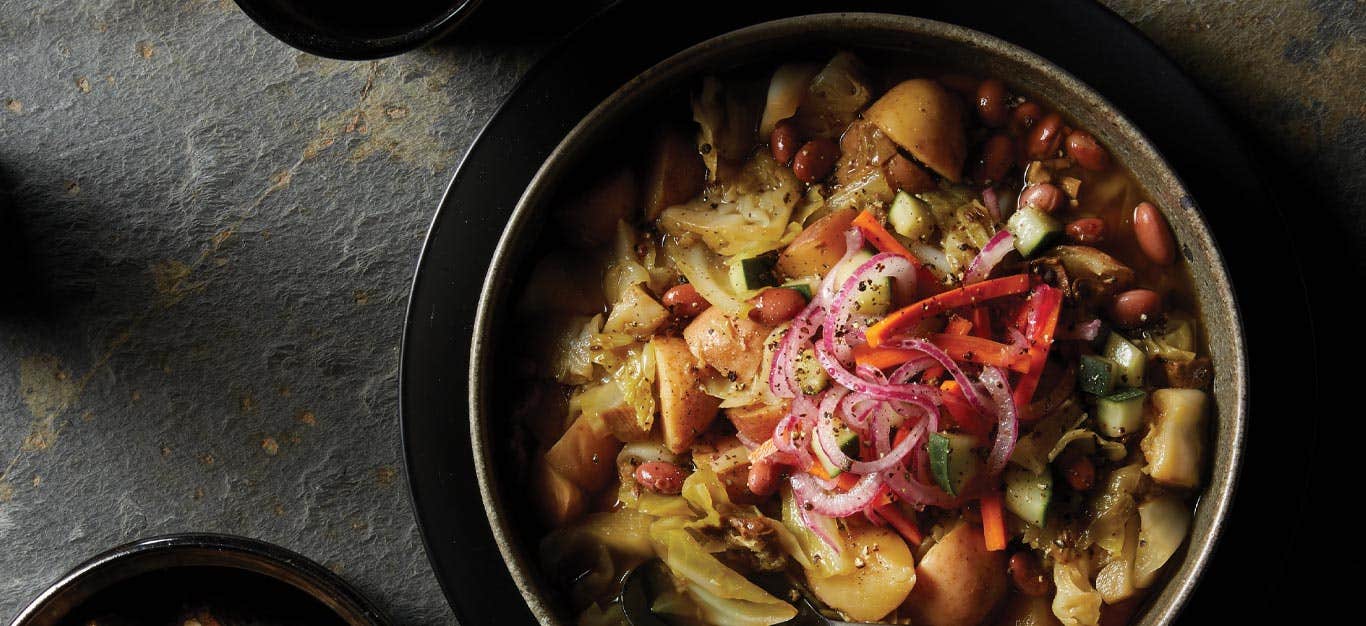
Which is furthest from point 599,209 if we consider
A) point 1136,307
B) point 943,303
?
point 1136,307

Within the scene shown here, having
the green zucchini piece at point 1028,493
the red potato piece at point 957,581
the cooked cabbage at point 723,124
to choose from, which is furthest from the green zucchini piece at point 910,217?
the red potato piece at point 957,581

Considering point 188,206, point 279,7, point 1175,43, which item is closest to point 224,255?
point 188,206

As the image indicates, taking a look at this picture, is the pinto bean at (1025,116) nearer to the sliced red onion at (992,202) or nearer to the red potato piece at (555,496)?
the sliced red onion at (992,202)

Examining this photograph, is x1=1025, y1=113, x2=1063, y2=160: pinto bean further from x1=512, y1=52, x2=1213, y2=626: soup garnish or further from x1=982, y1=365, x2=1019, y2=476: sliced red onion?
x1=982, y1=365, x2=1019, y2=476: sliced red onion

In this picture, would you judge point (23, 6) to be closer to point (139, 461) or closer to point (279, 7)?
point (279, 7)

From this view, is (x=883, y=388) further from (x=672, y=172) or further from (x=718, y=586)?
(x=672, y=172)
